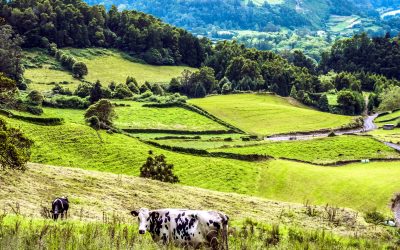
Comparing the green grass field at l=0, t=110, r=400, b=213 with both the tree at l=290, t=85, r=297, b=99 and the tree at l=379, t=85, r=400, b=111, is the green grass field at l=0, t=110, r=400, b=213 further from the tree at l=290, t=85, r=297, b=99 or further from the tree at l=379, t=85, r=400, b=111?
the tree at l=290, t=85, r=297, b=99

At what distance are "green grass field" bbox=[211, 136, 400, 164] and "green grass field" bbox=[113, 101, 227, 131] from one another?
73.6 feet

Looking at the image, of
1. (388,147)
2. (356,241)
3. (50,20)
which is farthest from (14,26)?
(356,241)

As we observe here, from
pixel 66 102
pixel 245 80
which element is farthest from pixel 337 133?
pixel 245 80

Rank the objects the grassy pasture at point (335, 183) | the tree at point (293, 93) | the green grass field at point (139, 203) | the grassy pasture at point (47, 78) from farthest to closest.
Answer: the tree at point (293, 93) → the grassy pasture at point (47, 78) → the grassy pasture at point (335, 183) → the green grass field at point (139, 203)

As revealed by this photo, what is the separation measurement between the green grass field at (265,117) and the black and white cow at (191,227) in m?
100

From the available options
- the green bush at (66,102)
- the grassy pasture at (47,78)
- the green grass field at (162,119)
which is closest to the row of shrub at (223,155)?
the green grass field at (162,119)

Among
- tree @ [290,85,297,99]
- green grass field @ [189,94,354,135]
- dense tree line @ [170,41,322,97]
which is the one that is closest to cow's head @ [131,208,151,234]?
green grass field @ [189,94,354,135]

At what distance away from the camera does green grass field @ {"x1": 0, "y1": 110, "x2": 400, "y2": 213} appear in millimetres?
60875

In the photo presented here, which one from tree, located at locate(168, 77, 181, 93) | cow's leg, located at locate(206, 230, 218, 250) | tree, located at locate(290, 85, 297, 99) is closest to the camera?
cow's leg, located at locate(206, 230, 218, 250)

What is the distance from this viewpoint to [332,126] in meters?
128

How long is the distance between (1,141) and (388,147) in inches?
3082

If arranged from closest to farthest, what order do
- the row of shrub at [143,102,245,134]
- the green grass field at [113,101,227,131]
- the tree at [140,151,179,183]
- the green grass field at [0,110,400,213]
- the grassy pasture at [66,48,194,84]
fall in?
the tree at [140,151,179,183] → the green grass field at [0,110,400,213] → the green grass field at [113,101,227,131] → the row of shrub at [143,102,245,134] → the grassy pasture at [66,48,194,84]

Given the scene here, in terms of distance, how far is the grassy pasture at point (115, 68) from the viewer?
170250mm

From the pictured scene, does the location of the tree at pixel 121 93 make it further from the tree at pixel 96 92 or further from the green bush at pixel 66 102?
the green bush at pixel 66 102
